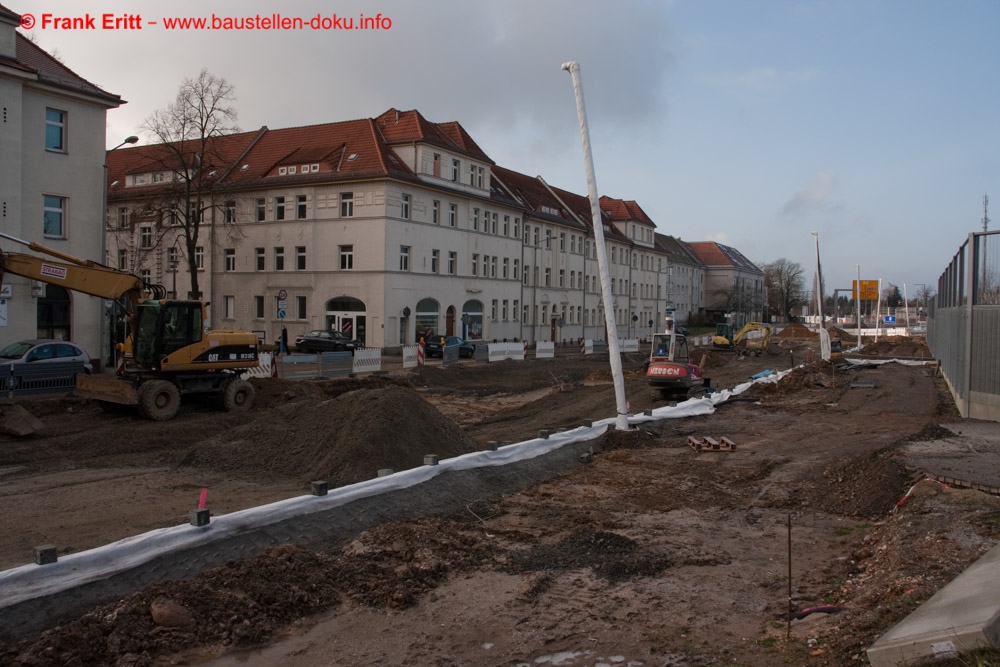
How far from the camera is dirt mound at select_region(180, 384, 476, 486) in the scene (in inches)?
488

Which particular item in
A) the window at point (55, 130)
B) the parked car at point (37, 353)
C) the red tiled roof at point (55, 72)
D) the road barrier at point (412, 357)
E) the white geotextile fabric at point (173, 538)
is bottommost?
the white geotextile fabric at point (173, 538)

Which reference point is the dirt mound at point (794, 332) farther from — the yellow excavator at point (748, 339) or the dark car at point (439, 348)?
the dark car at point (439, 348)

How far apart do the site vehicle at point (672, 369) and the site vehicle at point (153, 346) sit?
11651mm

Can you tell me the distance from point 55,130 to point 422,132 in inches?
853

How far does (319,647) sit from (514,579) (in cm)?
216

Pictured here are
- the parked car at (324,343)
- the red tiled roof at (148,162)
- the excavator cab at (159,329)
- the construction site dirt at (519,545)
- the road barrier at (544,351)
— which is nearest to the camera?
the construction site dirt at (519,545)

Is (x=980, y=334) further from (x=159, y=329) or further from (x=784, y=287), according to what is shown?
(x=784, y=287)

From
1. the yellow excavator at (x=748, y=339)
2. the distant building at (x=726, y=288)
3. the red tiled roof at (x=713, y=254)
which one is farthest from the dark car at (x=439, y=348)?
the red tiled roof at (x=713, y=254)

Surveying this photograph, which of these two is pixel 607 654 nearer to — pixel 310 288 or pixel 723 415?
pixel 723 415

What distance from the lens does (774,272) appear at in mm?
130125

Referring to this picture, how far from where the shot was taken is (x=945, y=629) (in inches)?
188

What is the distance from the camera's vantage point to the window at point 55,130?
27.0m

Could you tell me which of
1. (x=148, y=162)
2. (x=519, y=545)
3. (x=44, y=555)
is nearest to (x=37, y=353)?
(x=44, y=555)

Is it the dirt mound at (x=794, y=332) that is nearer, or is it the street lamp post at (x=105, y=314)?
the street lamp post at (x=105, y=314)
